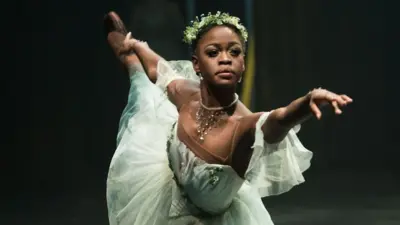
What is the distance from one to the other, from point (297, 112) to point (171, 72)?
546mm

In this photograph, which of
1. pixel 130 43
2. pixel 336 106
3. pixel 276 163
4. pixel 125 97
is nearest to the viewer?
pixel 336 106

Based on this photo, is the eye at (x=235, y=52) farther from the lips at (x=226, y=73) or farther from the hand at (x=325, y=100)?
the hand at (x=325, y=100)

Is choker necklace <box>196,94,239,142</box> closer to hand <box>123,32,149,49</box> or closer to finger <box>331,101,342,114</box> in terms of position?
finger <box>331,101,342,114</box>

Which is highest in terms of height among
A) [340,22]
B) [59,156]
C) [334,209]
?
[340,22]

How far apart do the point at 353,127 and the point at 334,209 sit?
34cm

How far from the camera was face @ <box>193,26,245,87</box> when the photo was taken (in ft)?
4.26

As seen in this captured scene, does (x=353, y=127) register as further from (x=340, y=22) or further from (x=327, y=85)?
(x=340, y=22)

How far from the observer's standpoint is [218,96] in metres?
1.33

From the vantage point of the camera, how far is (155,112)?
1625mm

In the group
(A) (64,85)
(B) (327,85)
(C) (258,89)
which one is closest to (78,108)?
(A) (64,85)

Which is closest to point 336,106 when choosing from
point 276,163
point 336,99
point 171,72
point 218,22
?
point 336,99

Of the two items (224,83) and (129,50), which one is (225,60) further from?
(129,50)

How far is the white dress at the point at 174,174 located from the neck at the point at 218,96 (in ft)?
0.34

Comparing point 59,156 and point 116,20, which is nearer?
point 116,20
